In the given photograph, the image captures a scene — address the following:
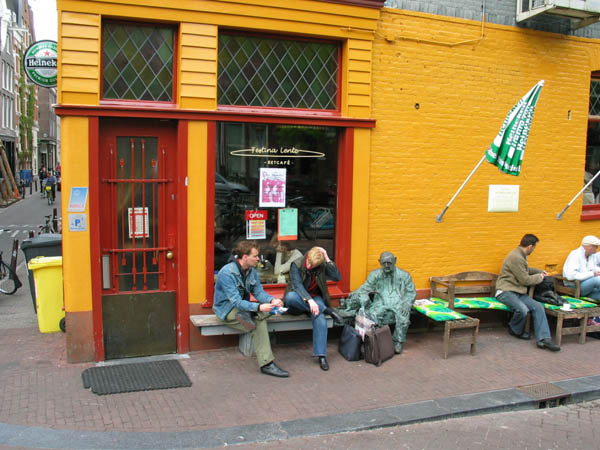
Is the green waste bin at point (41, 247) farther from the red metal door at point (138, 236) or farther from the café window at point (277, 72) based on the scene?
the café window at point (277, 72)

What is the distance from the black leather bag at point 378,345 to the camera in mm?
6395

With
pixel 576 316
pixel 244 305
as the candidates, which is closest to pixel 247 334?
pixel 244 305

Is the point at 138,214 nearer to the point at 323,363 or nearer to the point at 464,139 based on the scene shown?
the point at 323,363

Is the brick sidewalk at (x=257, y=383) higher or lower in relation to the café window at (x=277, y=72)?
lower

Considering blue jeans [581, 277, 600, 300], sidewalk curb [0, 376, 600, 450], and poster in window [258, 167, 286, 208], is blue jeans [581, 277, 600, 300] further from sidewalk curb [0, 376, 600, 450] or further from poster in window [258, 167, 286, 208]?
poster in window [258, 167, 286, 208]

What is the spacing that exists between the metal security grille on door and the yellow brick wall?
102 inches

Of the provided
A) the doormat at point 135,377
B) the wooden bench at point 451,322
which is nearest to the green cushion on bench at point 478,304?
the wooden bench at point 451,322

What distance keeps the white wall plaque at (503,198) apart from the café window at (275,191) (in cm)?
240

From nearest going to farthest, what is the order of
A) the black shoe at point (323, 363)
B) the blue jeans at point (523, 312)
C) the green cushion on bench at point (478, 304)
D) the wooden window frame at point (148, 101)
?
the wooden window frame at point (148, 101) < the black shoe at point (323, 363) < the blue jeans at point (523, 312) < the green cushion on bench at point (478, 304)

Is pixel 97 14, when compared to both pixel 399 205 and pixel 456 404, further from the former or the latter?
pixel 456 404

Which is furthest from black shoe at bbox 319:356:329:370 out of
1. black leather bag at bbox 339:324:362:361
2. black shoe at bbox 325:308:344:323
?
black shoe at bbox 325:308:344:323

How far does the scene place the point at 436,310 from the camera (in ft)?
23.3

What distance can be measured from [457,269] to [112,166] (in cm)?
481

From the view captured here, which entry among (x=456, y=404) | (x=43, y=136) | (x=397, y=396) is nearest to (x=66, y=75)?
(x=397, y=396)
